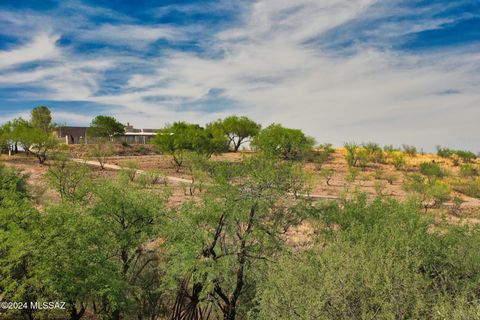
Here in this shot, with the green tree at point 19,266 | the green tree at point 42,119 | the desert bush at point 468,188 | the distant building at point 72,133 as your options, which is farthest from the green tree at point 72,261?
the distant building at point 72,133

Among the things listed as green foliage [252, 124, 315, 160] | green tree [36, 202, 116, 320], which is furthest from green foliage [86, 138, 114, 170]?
green tree [36, 202, 116, 320]

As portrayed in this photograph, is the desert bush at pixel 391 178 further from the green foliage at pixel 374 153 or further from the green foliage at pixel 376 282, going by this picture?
the green foliage at pixel 376 282

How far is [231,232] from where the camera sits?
1883 centimetres

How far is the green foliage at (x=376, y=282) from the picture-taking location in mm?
13305

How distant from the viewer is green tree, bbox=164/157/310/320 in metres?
17.7

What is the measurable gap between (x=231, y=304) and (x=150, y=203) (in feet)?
20.7

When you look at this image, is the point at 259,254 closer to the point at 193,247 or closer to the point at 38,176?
the point at 193,247

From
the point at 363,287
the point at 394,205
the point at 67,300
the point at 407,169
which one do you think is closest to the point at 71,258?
the point at 67,300

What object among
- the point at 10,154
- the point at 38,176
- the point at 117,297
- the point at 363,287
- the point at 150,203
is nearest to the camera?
the point at 363,287

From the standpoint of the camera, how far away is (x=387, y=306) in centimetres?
1316

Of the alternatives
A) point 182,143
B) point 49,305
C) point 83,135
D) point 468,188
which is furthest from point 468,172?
point 83,135

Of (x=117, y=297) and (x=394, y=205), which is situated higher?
(x=394, y=205)

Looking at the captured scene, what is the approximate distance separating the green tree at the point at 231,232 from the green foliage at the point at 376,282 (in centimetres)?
144

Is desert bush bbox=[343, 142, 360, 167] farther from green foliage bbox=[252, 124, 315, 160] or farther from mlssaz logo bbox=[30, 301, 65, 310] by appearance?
mlssaz logo bbox=[30, 301, 65, 310]
